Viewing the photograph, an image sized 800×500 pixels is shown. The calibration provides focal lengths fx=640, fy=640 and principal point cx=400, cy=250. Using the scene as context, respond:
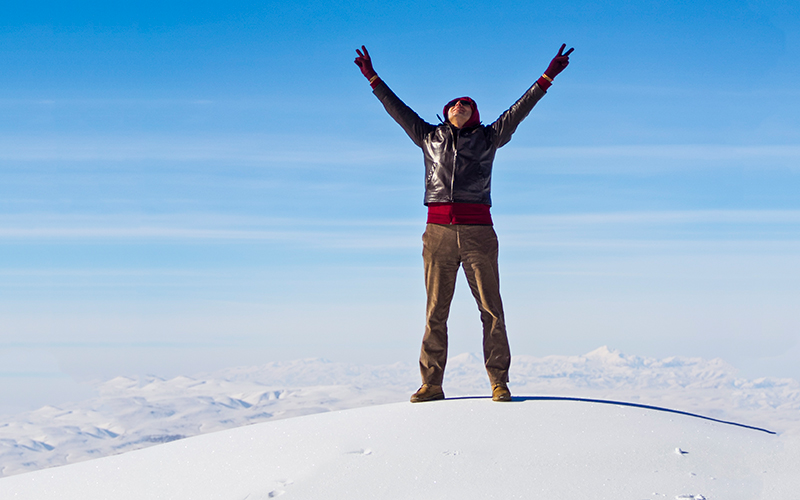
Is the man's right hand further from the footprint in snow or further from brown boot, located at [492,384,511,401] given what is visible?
the footprint in snow

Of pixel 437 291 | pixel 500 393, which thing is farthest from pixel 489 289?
pixel 500 393

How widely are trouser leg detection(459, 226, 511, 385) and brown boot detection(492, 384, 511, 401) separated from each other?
0.17 ft

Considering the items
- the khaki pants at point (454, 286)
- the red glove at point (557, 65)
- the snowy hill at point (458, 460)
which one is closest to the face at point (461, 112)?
the red glove at point (557, 65)

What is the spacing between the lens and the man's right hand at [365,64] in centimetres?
710

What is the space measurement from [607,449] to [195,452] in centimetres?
384

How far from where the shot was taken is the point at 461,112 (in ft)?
22.3

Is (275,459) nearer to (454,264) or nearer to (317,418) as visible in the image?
(317,418)

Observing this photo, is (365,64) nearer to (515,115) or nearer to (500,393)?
(515,115)

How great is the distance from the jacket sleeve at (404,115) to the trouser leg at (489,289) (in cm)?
117

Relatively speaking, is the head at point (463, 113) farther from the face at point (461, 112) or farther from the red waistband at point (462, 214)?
the red waistband at point (462, 214)

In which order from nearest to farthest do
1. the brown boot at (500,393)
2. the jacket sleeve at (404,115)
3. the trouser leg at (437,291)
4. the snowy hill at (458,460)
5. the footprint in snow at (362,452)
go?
the snowy hill at (458,460) < the footprint in snow at (362,452) < the brown boot at (500,393) < the trouser leg at (437,291) < the jacket sleeve at (404,115)

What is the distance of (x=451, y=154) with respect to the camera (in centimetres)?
669

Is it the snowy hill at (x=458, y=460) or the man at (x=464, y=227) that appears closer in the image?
the snowy hill at (x=458, y=460)

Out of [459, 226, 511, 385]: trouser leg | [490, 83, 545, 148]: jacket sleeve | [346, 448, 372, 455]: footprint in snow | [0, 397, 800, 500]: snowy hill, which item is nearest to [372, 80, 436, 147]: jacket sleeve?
[490, 83, 545, 148]: jacket sleeve
